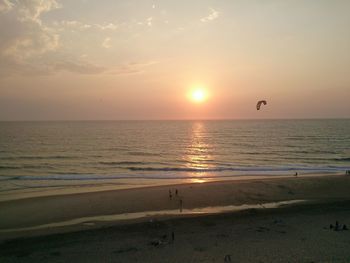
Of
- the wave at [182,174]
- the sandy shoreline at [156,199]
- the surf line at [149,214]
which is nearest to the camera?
the surf line at [149,214]

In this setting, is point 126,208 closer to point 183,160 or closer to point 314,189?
point 314,189

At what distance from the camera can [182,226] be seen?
14.0 m

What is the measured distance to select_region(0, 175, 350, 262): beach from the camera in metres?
Result: 10.9

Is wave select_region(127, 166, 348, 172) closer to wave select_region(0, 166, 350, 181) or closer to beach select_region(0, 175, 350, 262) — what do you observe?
wave select_region(0, 166, 350, 181)

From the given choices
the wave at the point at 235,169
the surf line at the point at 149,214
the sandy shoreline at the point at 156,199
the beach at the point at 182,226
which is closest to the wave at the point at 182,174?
the wave at the point at 235,169

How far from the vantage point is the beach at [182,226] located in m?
10.9

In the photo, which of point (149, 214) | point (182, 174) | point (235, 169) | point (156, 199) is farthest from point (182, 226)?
point (235, 169)

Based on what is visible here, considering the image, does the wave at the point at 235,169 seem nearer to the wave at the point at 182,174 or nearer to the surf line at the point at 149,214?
the wave at the point at 182,174

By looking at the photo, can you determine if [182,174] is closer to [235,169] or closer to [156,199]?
[235,169]

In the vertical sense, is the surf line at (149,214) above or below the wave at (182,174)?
above

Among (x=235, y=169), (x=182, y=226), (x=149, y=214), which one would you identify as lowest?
(x=235, y=169)

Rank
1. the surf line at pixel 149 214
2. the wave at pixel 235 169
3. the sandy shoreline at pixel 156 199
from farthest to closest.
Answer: the wave at pixel 235 169, the sandy shoreline at pixel 156 199, the surf line at pixel 149 214

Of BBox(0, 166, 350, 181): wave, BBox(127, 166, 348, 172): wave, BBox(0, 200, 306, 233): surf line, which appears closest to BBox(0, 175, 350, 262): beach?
BBox(0, 200, 306, 233): surf line

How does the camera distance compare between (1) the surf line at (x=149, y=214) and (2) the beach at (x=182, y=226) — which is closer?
(2) the beach at (x=182, y=226)
